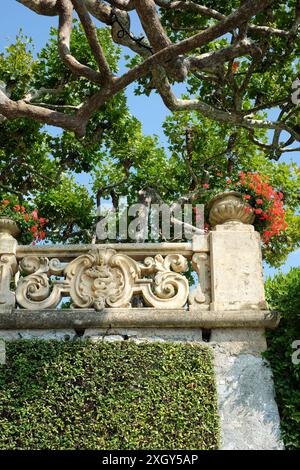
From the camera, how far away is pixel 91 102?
314 inches

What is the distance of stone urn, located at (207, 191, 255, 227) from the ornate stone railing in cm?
4

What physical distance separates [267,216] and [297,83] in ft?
14.1

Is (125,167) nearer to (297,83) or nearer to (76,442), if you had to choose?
(297,83)

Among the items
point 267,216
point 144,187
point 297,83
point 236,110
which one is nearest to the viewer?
point 267,216

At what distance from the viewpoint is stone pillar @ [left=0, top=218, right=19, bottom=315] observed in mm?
7188

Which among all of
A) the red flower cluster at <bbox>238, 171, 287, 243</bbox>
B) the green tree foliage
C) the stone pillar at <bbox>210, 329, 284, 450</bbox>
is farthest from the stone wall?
the green tree foliage

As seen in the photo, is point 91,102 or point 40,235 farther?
point 40,235

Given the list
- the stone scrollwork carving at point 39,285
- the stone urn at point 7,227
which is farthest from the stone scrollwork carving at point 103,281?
the stone urn at point 7,227

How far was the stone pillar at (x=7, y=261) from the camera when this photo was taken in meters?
7.19

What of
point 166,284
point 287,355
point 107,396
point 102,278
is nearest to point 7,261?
point 102,278

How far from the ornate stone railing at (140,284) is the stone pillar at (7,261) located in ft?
0.04

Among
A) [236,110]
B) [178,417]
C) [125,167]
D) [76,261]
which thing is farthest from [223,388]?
[125,167]

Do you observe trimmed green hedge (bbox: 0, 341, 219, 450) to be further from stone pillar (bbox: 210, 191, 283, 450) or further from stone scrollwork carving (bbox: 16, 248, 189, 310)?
stone scrollwork carving (bbox: 16, 248, 189, 310)

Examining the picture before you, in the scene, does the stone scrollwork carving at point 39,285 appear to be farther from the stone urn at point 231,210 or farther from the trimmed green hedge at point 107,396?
the stone urn at point 231,210
